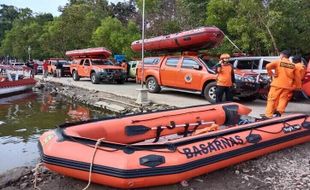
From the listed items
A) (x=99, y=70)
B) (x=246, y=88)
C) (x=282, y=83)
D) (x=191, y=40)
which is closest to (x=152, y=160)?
(x=282, y=83)

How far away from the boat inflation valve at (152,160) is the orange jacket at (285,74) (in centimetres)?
465

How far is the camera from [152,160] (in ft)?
17.6

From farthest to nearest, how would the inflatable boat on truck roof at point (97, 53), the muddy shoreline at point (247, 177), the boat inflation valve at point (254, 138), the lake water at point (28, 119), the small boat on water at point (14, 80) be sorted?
the inflatable boat on truck roof at point (97, 53), the small boat on water at point (14, 80), the lake water at point (28, 119), the boat inflation valve at point (254, 138), the muddy shoreline at point (247, 177)

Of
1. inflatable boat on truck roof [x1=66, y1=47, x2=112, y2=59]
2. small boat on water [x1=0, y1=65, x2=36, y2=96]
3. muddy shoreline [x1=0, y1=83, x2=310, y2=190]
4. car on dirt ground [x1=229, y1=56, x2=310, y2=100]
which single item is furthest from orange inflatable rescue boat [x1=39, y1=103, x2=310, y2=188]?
inflatable boat on truck roof [x1=66, y1=47, x2=112, y2=59]

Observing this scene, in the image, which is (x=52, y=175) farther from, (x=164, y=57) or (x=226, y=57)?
(x=164, y=57)

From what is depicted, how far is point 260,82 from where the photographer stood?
518 inches

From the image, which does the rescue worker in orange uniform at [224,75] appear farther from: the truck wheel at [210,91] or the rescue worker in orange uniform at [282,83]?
the truck wheel at [210,91]

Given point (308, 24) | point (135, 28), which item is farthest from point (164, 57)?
point (135, 28)

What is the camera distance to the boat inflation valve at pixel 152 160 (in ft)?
17.5

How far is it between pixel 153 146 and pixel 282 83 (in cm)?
456

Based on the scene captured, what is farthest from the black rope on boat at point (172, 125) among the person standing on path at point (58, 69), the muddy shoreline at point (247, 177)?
the person standing on path at point (58, 69)

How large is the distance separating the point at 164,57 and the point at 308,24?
737 centimetres

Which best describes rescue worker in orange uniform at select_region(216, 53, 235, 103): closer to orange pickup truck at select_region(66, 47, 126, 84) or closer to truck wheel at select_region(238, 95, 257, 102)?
truck wheel at select_region(238, 95, 257, 102)

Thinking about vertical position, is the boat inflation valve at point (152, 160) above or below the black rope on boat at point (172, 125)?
below
